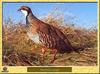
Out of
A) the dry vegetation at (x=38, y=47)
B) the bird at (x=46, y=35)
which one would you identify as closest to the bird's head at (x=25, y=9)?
the bird at (x=46, y=35)

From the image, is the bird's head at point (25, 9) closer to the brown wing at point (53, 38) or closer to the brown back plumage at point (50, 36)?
the brown back plumage at point (50, 36)

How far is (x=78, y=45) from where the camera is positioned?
5.03 ft

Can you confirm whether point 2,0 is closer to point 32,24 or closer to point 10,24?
point 10,24

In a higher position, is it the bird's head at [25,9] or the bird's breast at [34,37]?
the bird's head at [25,9]

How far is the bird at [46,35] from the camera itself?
5.02 ft

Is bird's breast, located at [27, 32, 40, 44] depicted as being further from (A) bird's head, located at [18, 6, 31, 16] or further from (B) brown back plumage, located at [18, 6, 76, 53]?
(A) bird's head, located at [18, 6, 31, 16]

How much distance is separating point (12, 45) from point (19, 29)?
0.46ft

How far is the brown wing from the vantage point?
154cm

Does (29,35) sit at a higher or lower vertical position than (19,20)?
lower

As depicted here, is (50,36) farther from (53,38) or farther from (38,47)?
(38,47)

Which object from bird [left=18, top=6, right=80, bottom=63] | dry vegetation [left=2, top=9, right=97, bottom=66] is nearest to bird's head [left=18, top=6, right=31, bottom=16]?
bird [left=18, top=6, right=80, bottom=63]

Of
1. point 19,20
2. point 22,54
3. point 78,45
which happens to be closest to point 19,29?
point 19,20

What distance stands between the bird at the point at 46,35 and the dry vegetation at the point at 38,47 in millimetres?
33

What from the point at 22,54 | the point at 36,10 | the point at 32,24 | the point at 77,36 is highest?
the point at 36,10
